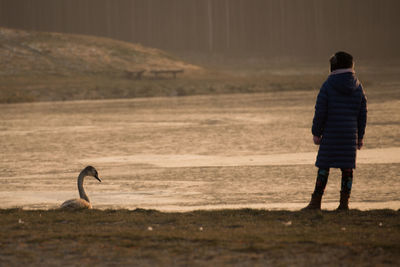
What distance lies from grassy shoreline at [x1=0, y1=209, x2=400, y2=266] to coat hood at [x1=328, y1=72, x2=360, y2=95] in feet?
4.02

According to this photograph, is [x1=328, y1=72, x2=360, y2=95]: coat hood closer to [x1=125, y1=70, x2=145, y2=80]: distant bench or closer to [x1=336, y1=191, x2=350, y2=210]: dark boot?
[x1=336, y1=191, x2=350, y2=210]: dark boot

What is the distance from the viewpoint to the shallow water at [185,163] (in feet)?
33.0

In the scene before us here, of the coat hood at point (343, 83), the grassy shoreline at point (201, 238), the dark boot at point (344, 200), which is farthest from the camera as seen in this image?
the dark boot at point (344, 200)

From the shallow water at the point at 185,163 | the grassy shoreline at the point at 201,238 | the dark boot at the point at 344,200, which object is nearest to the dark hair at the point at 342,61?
the dark boot at the point at 344,200

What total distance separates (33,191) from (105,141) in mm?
7680

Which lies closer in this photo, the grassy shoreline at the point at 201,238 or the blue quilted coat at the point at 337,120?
the grassy shoreline at the point at 201,238

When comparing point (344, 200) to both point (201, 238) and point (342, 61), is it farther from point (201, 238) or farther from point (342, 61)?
point (201, 238)

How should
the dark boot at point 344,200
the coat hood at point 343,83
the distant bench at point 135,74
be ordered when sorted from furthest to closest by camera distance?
the distant bench at point 135,74 < the dark boot at point 344,200 < the coat hood at point 343,83

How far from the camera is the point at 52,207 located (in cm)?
954

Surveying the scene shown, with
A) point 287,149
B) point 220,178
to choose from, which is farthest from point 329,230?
point 287,149

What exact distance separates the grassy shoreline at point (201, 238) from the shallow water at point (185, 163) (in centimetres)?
141

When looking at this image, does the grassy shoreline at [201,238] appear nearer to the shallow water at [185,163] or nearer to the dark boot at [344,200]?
the dark boot at [344,200]

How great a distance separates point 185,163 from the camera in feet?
45.8

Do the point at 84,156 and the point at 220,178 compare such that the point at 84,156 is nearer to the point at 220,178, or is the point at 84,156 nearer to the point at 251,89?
the point at 220,178
